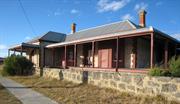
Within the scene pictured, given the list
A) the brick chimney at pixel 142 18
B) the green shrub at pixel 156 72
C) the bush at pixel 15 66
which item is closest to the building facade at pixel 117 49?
the brick chimney at pixel 142 18

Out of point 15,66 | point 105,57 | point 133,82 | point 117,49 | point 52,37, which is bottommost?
point 133,82

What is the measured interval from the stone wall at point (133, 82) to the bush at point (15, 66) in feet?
30.5

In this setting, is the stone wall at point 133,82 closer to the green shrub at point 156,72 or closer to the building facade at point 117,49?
the green shrub at point 156,72

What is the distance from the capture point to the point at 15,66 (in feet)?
81.6

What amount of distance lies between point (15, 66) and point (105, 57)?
9470 mm

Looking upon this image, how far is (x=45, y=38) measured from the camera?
28.8 meters

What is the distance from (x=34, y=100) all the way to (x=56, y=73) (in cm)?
882

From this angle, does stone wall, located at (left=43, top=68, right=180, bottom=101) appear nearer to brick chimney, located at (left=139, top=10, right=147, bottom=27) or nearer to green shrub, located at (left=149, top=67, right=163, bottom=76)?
green shrub, located at (left=149, top=67, right=163, bottom=76)

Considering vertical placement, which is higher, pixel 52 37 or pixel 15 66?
pixel 52 37

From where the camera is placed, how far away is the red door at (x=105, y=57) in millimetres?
20272

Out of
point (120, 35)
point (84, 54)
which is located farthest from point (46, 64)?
point (120, 35)

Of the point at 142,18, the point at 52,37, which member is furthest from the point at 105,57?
the point at 52,37

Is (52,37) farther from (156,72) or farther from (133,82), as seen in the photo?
(156,72)

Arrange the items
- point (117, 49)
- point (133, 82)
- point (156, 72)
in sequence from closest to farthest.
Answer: point (156, 72) < point (133, 82) < point (117, 49)
